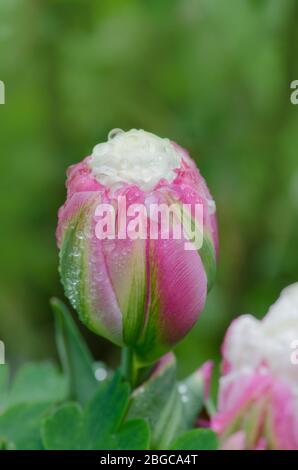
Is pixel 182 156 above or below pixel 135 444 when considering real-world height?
above

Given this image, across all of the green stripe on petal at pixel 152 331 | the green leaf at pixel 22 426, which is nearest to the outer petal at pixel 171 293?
the green stripe on petal at pixel 152 331

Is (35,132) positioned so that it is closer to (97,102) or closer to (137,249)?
(97,102)

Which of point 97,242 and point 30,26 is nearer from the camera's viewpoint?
point 97,242

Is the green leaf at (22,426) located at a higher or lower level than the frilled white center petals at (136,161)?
lower

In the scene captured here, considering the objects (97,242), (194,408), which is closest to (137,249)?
(97,242)

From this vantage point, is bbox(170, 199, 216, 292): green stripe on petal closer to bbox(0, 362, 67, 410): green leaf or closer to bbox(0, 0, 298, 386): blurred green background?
bbox(0, 362, 67, 410): green leaf

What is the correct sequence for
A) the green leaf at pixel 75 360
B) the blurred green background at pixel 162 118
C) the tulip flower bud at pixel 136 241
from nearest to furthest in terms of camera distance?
the tulip flower bud at pixel 136 241
the green leaf at pixel 75 360
the blurred green background at pixel 162 118

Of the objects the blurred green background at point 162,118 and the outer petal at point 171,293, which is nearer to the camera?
the outer petal at point 171,293

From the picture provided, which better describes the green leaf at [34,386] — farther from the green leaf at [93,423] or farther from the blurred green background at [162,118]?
the blurred green background at [162,118]
